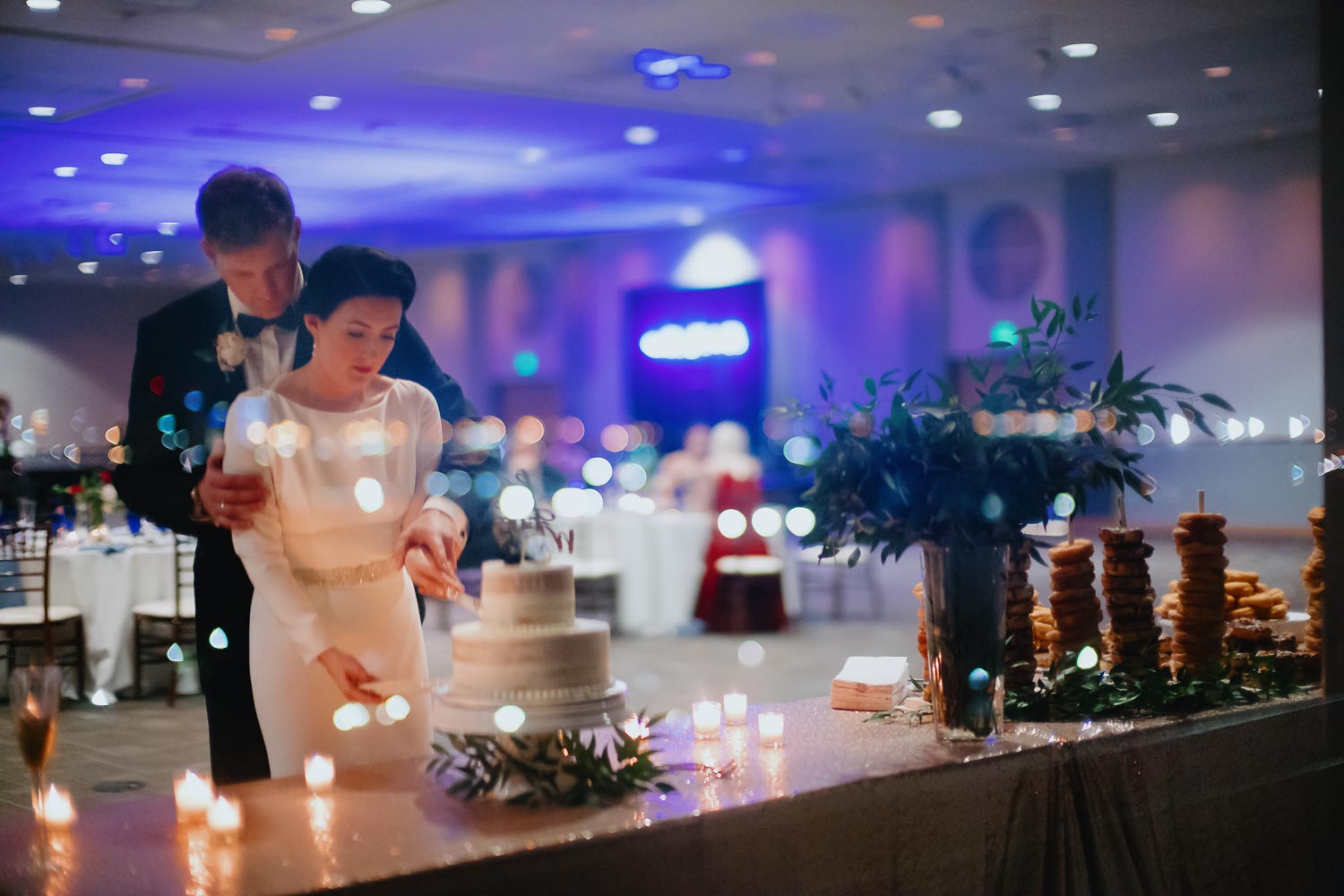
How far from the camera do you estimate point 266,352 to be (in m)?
2.41

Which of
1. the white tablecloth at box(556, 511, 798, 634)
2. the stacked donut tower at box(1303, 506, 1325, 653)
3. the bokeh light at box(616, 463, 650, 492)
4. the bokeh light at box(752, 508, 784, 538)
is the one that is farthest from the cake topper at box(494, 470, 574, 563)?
the bokeh light at box(616, 463, 650, 492)

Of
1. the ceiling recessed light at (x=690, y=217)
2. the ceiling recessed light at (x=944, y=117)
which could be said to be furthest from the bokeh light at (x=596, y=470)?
the ceiling recessed light at (x=944, y=117)

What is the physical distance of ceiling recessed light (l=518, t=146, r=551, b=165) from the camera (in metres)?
10.3

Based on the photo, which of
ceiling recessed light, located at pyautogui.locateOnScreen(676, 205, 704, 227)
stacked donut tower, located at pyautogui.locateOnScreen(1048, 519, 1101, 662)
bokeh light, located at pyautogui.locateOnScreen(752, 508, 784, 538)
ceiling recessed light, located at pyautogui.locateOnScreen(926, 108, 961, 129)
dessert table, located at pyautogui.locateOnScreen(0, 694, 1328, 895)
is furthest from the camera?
ceiling recessed light, located at pyautogui.locateOnScreen(676, 205, 704, 227)

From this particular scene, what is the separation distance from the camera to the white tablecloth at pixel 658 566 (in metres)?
8.30

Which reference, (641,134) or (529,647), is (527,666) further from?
(641,134)

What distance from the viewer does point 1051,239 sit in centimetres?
1230

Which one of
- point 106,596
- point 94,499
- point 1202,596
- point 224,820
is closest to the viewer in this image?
point 224,820

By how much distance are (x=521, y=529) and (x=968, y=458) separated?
2.58 ft

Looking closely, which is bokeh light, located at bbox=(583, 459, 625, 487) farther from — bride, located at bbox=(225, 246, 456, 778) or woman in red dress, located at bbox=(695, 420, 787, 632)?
bride, located at bbox=(225, 246, 456, 778)

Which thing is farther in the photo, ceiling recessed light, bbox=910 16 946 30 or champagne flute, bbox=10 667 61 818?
ceiling recessed light, bbox=910 16 946 30

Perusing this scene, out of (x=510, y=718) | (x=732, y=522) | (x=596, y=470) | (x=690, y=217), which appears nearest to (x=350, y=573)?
(x=510, y=718)

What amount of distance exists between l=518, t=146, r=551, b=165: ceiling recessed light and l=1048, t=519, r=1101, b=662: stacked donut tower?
8324mm

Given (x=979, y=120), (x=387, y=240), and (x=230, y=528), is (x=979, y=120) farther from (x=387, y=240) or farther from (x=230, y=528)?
(x=230, y=528)
